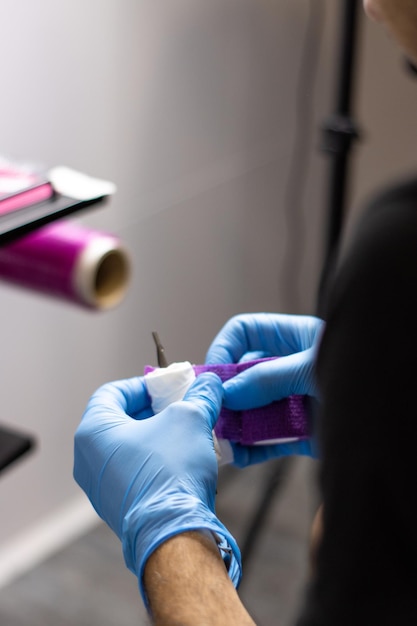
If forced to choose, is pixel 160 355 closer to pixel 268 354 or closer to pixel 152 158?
pixel 268 354

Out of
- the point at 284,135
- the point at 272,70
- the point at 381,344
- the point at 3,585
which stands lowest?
the point at 3,585

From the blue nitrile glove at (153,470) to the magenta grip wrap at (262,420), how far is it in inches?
1.6

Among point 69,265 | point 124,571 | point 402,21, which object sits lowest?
point 124,571

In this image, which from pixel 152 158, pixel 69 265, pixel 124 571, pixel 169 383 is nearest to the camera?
pixel 169 383

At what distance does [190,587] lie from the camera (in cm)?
55

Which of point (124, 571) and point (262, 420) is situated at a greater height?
point (262, 420)

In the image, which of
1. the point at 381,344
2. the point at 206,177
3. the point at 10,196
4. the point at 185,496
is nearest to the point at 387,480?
the point at 381,344

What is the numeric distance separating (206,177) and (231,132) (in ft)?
0.40

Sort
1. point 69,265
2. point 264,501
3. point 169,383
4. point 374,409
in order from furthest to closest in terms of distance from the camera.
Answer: point 264,501 < point 69,265 < point 169,383 < point 374,409

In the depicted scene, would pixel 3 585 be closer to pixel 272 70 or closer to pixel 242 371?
pixel 242 371

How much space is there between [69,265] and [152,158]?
0.67 m

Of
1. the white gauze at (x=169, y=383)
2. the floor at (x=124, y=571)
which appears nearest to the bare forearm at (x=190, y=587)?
the white gauze at (x=169, y=383)

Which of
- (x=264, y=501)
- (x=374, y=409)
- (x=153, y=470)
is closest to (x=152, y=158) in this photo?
(x=264, y=501)

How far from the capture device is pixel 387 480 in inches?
16.5
